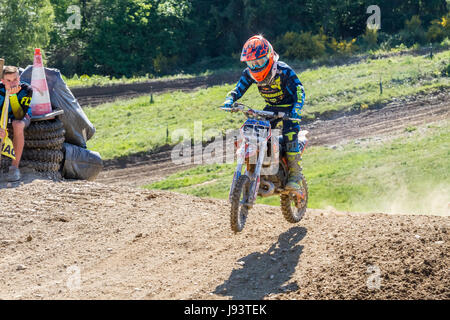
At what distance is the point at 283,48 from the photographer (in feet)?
158

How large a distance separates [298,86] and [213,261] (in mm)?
2603

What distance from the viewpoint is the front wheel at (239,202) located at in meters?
7.88

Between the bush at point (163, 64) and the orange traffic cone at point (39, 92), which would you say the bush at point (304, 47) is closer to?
the bush at point (163, 64)

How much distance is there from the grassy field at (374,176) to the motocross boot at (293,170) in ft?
18.7

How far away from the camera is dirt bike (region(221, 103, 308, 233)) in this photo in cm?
797

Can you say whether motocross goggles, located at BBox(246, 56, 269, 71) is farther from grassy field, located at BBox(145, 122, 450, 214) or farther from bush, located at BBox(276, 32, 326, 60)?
bush, located at BBox(276, 32, 326, 60)

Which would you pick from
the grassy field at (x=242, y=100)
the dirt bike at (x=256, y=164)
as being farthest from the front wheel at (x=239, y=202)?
the grassy field at (x=242, y=100)

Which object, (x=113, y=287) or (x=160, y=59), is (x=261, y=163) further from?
(x=160, y=59)

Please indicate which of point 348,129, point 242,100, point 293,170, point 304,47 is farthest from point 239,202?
point 304,47

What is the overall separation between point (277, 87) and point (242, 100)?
22.6 m

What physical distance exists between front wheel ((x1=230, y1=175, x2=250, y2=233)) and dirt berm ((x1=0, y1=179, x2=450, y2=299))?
0.40m

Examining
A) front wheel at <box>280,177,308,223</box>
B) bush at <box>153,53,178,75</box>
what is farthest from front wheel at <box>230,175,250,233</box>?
bush at <box>153,53,178,75</box>

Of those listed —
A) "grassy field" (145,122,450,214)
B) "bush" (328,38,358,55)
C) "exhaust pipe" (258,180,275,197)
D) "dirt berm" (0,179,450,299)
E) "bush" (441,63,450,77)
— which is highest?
"bush" (328,38,358,55)
